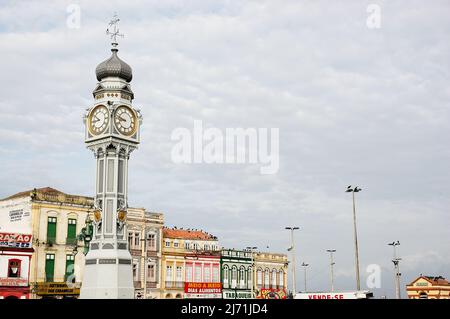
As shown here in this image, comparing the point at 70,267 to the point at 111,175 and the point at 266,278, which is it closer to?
the point at 111,175

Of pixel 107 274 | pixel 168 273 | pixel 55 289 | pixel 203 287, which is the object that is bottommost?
pixel 55 289

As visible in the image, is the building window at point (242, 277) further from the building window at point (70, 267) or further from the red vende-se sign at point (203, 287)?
the building window at point (70, 267)

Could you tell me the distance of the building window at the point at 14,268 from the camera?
169 ft

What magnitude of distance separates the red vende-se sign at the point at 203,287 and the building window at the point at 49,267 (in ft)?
54.4

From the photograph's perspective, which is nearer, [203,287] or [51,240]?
[51,240]

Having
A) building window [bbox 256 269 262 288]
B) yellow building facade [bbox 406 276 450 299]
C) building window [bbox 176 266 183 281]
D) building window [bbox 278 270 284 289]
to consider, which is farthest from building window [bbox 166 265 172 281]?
yellow building facade [bbox 406 276 450 299]

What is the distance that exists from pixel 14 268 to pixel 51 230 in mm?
5088

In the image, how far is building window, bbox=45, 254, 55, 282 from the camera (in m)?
54.9

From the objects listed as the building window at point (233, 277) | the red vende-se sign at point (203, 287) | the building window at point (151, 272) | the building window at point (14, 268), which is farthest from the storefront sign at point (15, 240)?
the building window at point (233, 277)

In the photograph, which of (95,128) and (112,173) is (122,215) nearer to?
(112,173)

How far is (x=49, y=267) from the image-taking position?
55219 millimetres

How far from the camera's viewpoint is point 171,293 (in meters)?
65.4

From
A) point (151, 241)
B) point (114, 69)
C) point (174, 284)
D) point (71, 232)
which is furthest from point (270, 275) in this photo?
point (114, 69)
